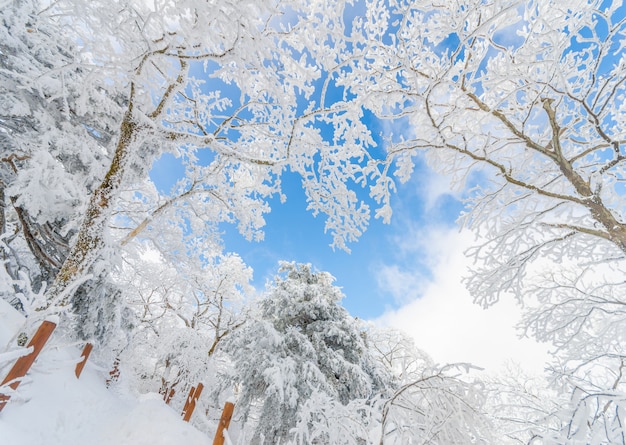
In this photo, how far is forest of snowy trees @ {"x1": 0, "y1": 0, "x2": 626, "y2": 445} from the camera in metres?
3.16

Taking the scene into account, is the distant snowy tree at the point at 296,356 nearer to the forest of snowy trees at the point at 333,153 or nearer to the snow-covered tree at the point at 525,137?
the forest of snowy trees at the point at 333,153

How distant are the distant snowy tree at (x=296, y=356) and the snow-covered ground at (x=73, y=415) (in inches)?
139

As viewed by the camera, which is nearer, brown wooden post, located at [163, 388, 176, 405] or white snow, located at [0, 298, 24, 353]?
white snow, located at [0, 298, 24, 353]

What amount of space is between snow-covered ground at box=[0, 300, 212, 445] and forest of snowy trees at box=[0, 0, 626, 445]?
83 centimetres

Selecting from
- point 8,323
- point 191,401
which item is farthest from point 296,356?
point 8,323

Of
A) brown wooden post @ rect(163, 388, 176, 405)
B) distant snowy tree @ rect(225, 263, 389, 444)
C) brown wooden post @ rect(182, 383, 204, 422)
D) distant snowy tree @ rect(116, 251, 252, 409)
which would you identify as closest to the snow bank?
distant snowy tree @ rect(116, 251, 252, 409)

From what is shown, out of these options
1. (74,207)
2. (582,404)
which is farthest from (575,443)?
(74,207)

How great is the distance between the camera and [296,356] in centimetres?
1045

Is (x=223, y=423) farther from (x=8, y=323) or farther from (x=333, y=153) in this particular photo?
(x=333, y=153)

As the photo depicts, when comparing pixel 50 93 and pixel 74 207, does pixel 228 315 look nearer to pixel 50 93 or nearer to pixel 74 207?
pixel 74 207

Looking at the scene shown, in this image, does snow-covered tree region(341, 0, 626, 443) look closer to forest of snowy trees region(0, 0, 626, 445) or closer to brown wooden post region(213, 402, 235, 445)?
forest of snowy trees region(0, 0, 626, 445)

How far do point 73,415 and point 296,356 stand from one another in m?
6.44

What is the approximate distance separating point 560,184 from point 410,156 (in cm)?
258

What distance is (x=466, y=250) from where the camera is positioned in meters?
4.81
